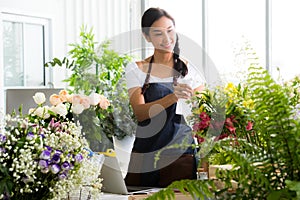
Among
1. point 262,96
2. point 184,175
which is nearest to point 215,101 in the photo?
point 184,175

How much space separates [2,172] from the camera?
125 cm

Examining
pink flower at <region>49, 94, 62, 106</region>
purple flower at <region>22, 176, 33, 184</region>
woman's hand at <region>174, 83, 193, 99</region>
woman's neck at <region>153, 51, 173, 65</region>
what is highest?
woman's neck at <region>153, 51, 173, 65</region>

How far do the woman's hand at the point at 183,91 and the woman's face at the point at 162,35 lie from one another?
0.18 m

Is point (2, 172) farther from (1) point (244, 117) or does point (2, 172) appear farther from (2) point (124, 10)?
(2) point (124, 10)

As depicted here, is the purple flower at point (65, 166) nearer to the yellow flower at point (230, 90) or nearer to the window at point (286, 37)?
the yellow flower at point (230, 90)

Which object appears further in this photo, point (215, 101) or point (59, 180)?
point (215, 101)

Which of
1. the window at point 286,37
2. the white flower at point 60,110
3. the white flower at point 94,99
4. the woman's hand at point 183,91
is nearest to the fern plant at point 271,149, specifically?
the white flower at point 60,110

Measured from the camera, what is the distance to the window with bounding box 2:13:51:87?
5984 millimetres

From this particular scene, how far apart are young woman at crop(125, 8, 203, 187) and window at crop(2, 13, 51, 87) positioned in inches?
154

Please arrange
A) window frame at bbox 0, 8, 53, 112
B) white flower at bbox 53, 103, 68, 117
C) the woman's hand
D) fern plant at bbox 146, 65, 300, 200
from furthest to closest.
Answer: window frame at bbox 0, 8, 53, 112 < the woman's hand < white flower at bbox 53, 103, 68, 117 < fern plant at bbox 146, 65, 300, 200

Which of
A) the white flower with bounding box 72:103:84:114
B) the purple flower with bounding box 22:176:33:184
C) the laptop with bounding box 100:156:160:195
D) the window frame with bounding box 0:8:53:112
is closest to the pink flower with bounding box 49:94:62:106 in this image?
the white flower with bounding box 72:103:84:114

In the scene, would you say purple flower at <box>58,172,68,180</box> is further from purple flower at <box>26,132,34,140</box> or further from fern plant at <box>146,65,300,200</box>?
fern plant at <box>146,65,300,200</box>

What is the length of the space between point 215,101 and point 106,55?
3.61 meters

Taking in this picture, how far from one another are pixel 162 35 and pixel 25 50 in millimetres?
4177
